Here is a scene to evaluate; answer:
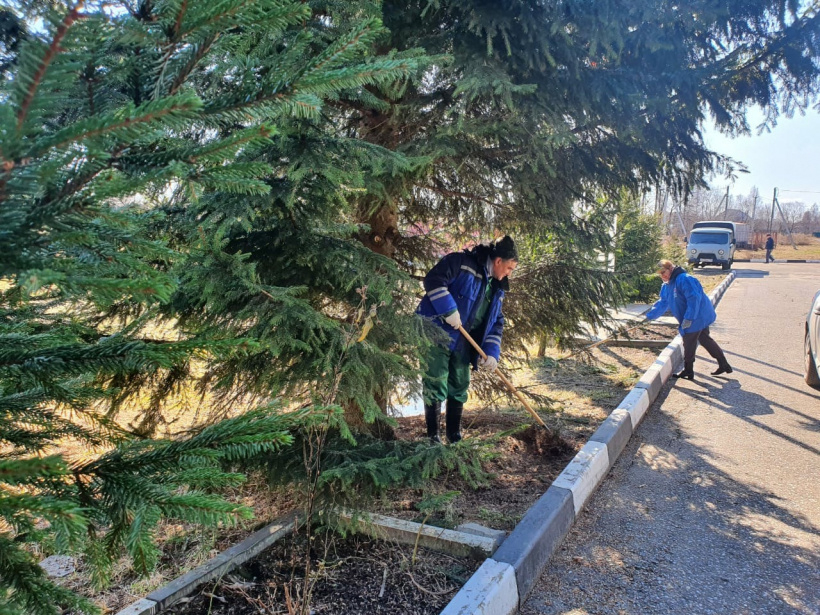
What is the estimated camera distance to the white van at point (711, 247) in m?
28.4

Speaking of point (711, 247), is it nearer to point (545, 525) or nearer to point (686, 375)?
point (686, 375)

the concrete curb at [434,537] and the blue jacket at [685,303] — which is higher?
the blue jacket at [685,303]

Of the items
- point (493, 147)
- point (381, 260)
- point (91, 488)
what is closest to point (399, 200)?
point (493, 147)

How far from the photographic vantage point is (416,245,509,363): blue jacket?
13.4 feet

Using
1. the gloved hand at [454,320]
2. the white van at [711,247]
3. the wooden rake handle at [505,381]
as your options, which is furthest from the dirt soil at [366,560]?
the white van at [711,247]

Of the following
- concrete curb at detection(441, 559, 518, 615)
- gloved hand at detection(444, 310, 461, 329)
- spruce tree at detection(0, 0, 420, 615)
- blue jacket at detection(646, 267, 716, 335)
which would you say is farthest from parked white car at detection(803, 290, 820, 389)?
spruce tree at detection(0, 0, 420, 615)

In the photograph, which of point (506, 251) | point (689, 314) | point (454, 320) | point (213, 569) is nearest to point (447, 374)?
point (454, 320)

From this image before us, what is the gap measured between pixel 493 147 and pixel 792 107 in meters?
2.62

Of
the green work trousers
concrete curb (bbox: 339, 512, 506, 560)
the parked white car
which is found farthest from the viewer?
the parked white car

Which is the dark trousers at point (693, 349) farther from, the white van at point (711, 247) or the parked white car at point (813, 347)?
the white van at point (711, 247)

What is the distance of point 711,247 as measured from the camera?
28547 mm

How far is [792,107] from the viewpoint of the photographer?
430cm

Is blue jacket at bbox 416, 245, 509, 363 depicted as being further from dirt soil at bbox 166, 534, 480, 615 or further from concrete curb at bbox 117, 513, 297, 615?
concrete curb at bbox 117, 513, 297, 615

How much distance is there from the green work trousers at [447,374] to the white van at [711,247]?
28.1 m
